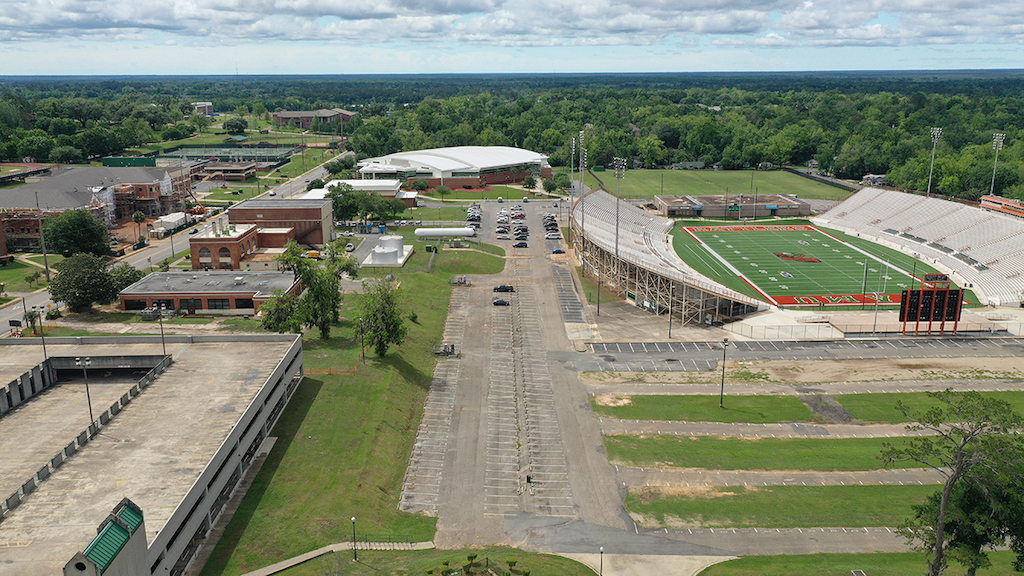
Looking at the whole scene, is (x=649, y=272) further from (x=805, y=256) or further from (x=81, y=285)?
(x=81, y=285)

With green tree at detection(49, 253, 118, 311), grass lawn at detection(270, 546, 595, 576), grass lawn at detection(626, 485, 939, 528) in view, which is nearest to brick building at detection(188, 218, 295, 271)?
green tree at detection(49, 253, 118, 311)

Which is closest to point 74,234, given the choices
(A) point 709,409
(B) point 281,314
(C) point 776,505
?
(B) point 281,314

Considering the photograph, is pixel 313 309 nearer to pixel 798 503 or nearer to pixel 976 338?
pixel 798 503

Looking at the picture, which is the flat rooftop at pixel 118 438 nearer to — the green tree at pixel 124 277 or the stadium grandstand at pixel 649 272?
the green tree at pixel 124 277

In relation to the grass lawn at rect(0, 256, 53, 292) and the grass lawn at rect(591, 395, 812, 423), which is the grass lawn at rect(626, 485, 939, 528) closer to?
the grass lawn at rect(591, 395, 812, 423)

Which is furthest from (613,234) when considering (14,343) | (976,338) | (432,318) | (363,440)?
(14,343)
